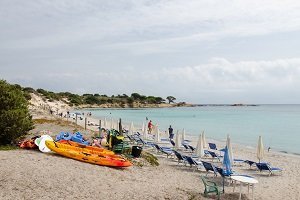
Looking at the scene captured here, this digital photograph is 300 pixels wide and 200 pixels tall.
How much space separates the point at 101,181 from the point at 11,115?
6863mm

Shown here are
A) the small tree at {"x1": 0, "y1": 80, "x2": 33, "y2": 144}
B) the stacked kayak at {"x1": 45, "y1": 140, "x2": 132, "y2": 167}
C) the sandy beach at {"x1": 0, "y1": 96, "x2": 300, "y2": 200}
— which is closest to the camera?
the sandy beach at {"x1": 0, "y1": 96, "x2": 300, "y2": 200}

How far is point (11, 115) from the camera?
15180mm

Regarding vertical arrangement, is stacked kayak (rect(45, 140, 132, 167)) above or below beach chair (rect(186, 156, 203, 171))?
above

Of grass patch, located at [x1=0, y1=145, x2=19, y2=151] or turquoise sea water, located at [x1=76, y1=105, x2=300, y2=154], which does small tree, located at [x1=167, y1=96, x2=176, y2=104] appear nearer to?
turquoise sea water, located at [x1=76, y1=105, x2=300, y2=154]

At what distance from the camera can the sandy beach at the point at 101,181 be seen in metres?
9.19

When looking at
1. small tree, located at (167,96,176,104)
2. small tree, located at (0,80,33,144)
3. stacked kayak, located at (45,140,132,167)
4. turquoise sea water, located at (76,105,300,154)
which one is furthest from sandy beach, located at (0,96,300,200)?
small tree, located at (167,96,176,104)

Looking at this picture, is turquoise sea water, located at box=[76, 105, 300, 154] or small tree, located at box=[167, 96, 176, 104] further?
small tree, located at box=[167, 96, 176, 104]

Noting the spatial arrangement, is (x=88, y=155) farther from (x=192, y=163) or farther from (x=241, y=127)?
(x=241, y=127)

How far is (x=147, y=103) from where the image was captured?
481ft

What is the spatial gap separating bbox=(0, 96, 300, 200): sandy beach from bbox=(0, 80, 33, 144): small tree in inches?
→ 84.5

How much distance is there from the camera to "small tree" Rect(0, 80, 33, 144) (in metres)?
15.1

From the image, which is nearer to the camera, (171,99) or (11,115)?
(11,115)

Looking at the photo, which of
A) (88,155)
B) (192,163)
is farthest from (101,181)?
(192,163)

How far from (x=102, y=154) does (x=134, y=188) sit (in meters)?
3.91
